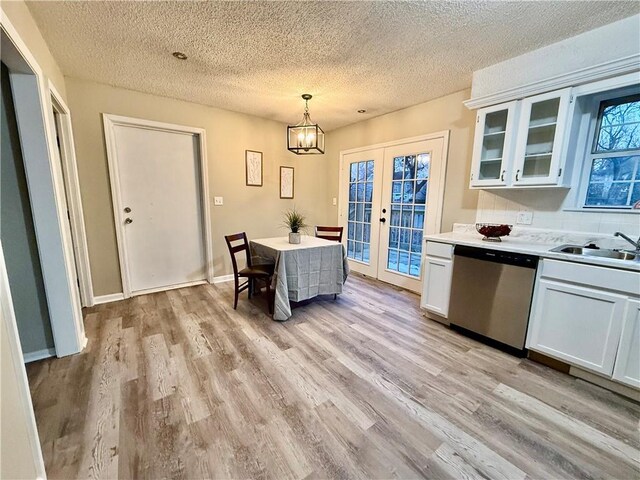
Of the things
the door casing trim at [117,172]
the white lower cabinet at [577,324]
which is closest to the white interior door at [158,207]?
the door casing trim at [117,172]

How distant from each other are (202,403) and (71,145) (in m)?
2.76

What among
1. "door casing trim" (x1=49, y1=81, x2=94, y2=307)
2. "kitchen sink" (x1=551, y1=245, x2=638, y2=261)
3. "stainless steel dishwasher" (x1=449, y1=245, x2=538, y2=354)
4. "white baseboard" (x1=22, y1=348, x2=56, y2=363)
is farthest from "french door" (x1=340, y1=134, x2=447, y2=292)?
"white baseboard" (x1=22, y1=348, x2=56, y2=363)

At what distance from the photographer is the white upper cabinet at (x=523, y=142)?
6.84 ft

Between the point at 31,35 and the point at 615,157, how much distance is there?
4265 mm

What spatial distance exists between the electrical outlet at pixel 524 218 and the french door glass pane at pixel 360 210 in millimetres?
1905

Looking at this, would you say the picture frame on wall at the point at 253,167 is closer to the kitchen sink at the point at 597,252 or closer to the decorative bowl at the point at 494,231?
the decorative bowl at the point at 494,231

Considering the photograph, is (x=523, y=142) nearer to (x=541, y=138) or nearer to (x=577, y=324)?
(x=541, y=138)

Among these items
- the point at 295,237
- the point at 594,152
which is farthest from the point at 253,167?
the point at 594,152

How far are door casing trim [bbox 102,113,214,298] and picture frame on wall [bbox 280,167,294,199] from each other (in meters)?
1.18

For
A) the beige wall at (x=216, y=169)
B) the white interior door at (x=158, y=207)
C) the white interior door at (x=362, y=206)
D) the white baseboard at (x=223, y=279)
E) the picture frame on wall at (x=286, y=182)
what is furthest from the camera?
the picture frame on wall at (x=286, y=182)

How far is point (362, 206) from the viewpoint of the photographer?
4168 millimetres

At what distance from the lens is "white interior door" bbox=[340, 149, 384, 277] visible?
3.89 m

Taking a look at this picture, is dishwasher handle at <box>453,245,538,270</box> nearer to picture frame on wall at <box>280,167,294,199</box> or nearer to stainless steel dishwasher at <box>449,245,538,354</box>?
stainless steel dishwasher at <box>449,245,538,354</box>

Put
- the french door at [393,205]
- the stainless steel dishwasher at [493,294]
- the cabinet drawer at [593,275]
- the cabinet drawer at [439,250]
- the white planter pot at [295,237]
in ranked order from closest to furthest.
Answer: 1. the cabinet drawer at [593,275]
2. the stainless steel dishwasher at [493,294]
3. the cabinet drawer at [439,250]
4. the white planter pot at [295,237]
5. the french door at [393,205]
